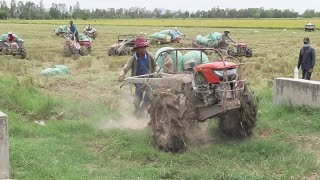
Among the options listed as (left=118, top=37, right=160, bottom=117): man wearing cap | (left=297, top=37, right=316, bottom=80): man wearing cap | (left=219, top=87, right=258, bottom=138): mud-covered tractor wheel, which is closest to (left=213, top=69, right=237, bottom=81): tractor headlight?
(left=219, top=87, right=258, bottom=138): mud-covered tractor wheel

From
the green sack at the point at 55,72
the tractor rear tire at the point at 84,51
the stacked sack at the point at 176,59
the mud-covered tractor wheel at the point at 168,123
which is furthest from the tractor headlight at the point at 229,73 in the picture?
the tractor rear tire at the point at 84,51

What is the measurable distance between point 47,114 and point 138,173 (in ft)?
14.8

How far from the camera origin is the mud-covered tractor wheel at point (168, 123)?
Result: 8227 mm

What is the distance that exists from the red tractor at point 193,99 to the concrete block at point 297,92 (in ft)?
7.21

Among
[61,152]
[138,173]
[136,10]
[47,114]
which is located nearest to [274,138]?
[138,173]

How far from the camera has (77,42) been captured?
1069 inches

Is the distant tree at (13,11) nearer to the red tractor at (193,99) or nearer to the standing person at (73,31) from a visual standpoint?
the standing person at (73,31)

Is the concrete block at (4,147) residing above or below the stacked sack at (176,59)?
below

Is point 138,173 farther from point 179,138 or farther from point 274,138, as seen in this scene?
point 274,138

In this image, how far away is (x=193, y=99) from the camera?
8.36 metres

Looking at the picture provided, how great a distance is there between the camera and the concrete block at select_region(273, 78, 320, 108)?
413 inches

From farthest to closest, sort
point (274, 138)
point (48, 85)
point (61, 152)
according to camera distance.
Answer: point (48, 85) < point (274, 138) < point (61, 152)

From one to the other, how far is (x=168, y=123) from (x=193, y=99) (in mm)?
535

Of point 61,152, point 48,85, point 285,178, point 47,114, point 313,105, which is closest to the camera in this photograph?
point 285,178
